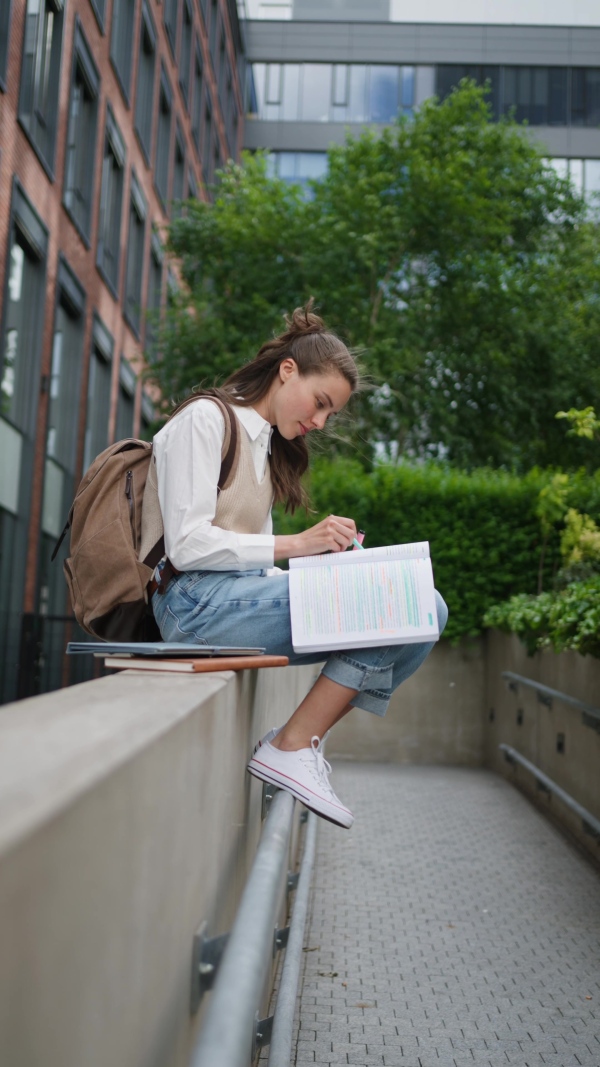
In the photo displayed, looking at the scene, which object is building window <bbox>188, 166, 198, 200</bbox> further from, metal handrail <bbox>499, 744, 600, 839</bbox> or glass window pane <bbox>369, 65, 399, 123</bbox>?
metal handrail <bbox>499, 744, 600, 839</bbox>

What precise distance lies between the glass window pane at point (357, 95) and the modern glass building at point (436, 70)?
1.4 inches

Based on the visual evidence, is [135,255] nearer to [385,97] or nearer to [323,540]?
[385,97]

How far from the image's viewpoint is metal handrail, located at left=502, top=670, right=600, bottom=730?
624 centimetres

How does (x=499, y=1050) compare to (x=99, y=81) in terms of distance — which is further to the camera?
(x=99, y=81)

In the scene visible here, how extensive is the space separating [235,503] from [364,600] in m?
0.56

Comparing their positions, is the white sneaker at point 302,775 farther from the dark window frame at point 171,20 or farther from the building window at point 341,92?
the building window at point 341,92

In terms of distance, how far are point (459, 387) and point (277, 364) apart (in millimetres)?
19037

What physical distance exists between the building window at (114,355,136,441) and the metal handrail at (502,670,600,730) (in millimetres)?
12082

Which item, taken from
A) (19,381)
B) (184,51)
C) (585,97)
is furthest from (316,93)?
(19,381)

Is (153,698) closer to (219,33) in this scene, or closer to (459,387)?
(459,387)

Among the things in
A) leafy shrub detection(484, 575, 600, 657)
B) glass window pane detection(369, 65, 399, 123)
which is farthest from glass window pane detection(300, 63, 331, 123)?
leafy shrub detection(484, 575, 600, 657)

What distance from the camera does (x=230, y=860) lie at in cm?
235

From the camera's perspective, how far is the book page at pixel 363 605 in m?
2.83

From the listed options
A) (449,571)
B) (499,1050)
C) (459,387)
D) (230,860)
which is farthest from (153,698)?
(459,387)
